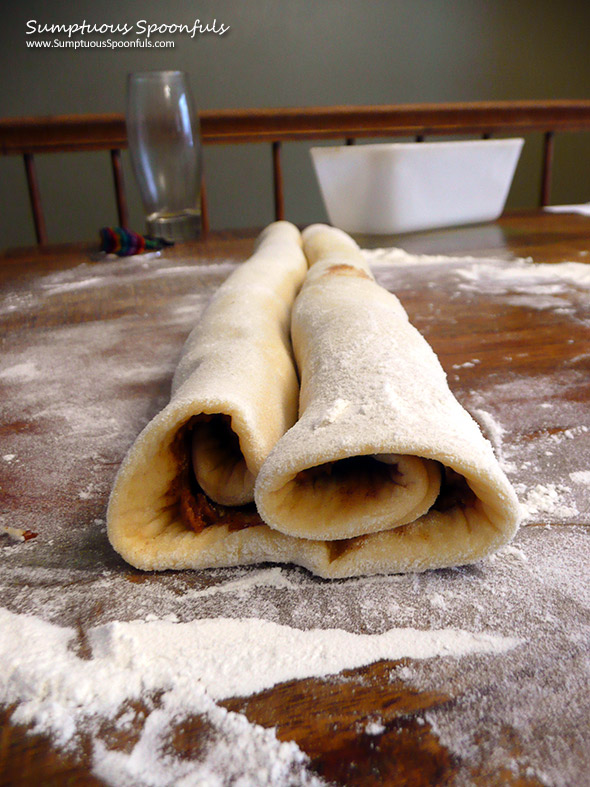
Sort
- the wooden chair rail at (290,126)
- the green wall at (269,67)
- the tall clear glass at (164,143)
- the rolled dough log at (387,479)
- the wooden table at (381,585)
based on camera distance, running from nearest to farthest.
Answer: the wooden table at (381,585), the rolled dough log at (387,479), the tall clear glass at (164,143), the wooden chair rail at (290,126), the green wall at (269,67)

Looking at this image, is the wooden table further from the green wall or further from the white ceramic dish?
the green wall

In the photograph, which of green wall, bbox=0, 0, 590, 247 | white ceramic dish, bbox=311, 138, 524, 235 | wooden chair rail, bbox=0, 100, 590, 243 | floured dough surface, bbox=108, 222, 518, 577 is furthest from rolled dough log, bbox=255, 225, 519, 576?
green wall, bbox=0, 0, 590, 247

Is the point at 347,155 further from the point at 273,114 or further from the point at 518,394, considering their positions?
the point at 518,394

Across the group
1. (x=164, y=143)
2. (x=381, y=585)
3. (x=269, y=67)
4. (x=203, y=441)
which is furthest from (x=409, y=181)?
(x=269, y=67)

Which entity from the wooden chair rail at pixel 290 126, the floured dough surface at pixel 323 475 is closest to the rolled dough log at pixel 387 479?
the floured dough surface at pixel 323 475

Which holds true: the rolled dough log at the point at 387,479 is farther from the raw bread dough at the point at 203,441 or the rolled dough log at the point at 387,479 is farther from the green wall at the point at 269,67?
the green wall at the point at 269,67

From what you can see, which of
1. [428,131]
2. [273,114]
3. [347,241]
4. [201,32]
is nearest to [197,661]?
[347,241]

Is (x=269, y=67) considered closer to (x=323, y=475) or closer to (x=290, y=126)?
(x=290, y=126)
